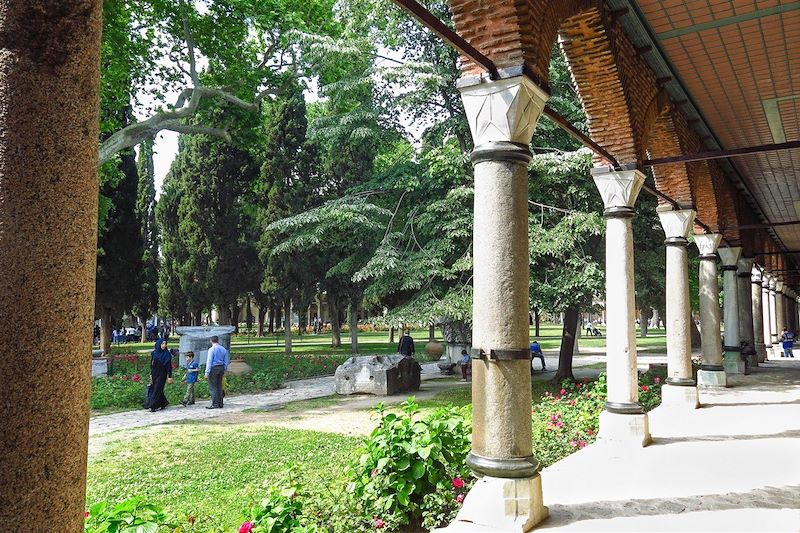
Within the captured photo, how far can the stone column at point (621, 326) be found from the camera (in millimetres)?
6969

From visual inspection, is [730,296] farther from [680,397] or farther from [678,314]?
[678,314]

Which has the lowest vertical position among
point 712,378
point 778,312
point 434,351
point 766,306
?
point 434,351

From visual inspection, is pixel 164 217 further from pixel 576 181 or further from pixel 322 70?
pixel 576 181

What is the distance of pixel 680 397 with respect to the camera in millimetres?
9547

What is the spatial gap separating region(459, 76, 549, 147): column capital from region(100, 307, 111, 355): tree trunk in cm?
2174

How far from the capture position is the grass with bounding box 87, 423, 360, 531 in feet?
20.6

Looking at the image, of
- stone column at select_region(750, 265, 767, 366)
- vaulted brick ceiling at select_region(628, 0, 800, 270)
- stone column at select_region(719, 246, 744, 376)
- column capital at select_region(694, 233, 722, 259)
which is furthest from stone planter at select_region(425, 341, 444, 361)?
vaulted brick ceiling at select_region(628, 0, 800, 270)

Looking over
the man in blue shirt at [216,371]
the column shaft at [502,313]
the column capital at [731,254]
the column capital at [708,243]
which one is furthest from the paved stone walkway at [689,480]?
the man in blue shirt at [216,371]

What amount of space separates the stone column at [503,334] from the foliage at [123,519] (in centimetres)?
198

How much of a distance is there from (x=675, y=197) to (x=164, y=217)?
29.5 meters

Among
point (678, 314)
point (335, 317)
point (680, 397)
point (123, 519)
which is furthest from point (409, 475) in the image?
point (335, 317)

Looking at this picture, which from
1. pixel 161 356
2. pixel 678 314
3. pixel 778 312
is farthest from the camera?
pixel 778 312

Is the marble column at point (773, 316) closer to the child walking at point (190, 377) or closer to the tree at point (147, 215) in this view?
the child walking at point (190, 377)

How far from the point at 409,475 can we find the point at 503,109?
298 cm
